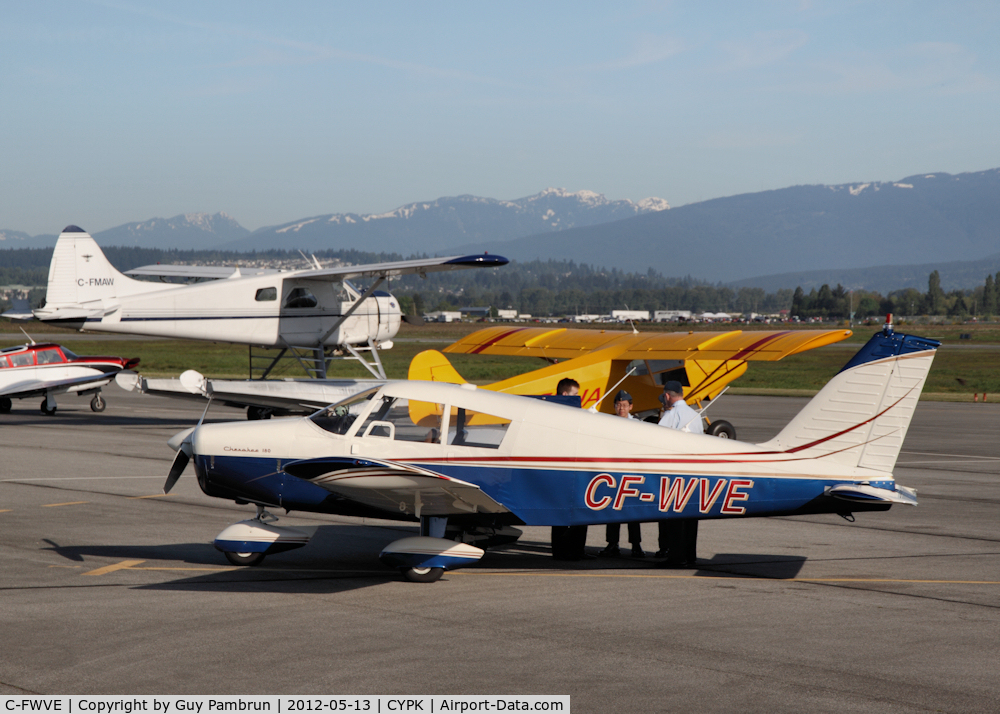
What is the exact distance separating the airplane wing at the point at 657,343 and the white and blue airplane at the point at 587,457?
5.64 m

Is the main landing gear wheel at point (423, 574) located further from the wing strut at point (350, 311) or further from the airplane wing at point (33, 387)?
the airplane wing at point (33, 387)

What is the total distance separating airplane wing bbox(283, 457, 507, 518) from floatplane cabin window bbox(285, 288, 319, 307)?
50.5 feet

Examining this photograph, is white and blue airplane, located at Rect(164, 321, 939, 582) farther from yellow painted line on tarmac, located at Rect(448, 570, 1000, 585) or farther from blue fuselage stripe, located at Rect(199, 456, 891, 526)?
yellow painted line on tarmac, located at Rect(448, 570, 1000, 585)

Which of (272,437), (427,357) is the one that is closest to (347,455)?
(272,437)

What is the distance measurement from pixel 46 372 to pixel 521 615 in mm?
20912

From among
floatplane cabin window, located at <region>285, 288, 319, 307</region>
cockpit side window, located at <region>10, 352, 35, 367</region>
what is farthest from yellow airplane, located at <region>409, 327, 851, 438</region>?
cockpit side window, located at <region>10, 352, 35, 367</region>

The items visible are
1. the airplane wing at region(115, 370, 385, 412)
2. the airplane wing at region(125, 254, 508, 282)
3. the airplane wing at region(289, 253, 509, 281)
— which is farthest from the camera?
the airplane wing at region(289, 253, 509, 281)

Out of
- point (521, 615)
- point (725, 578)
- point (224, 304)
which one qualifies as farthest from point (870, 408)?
point (224, 304)

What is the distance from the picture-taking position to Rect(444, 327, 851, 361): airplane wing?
1627 cm

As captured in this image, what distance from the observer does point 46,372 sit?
79.9 ft

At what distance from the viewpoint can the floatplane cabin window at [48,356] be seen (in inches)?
966

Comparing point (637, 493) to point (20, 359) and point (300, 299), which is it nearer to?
point (300, 299)

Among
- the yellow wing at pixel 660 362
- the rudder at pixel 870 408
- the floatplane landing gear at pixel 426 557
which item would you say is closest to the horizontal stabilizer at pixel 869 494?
the rudder at pixel 870 408

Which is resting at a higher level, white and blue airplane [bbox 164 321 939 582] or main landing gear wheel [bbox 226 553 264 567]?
white and blue airplane [bbox 164 321 939 582]
